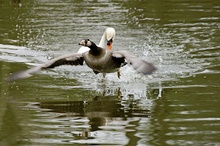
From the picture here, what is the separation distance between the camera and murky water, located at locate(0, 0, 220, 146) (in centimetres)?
816

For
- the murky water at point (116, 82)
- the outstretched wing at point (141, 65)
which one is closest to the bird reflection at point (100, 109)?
the murky water at point (116, 82)

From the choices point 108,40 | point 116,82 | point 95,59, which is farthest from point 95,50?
point 108,40

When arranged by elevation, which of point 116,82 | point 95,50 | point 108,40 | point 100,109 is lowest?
point 100,109

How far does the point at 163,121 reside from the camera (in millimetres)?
8641

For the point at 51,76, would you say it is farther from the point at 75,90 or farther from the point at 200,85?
the point at 200,85

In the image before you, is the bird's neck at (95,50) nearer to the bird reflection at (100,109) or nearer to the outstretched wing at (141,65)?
the outstretched wing at (141,65)

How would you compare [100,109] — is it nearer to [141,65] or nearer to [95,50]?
[141,65]

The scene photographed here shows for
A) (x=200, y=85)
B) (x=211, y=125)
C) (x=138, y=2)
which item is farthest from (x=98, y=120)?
(x=138, y=2)

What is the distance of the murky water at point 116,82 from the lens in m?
8.16

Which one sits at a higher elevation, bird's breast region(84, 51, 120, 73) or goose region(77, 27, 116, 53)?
goose region(77, 27, 116, 53)

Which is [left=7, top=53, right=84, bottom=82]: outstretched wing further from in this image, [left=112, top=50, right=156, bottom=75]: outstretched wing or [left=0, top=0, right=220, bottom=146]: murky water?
[left=112, top=50, right=156, bottom=75]: outstretched wing

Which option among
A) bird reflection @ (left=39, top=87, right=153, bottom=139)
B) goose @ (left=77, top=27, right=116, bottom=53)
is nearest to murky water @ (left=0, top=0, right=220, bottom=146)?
bird reflection @ (left=39, top=87, right=153, bottom=139)

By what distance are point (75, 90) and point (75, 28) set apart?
603cm

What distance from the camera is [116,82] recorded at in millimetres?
11578
